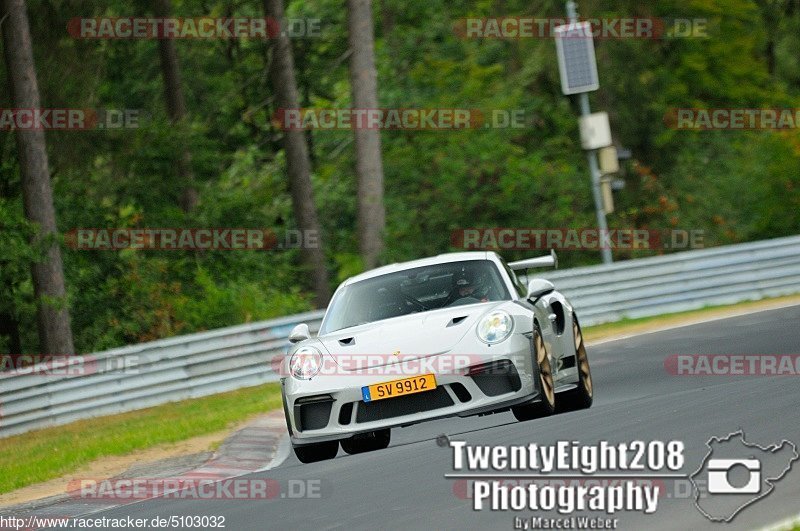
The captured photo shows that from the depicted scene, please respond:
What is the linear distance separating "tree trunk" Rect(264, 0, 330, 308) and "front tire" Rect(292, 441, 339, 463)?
22.9m

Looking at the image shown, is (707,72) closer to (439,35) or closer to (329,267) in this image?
(439,35)

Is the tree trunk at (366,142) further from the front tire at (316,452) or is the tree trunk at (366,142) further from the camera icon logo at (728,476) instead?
the camera icon logo at (728,476)

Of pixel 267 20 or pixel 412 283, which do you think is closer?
pixel 412 283

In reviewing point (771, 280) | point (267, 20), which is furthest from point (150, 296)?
point (771, 280)

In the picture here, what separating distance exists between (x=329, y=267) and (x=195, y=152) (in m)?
8.17

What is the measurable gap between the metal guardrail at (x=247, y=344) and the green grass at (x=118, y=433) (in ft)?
1.00

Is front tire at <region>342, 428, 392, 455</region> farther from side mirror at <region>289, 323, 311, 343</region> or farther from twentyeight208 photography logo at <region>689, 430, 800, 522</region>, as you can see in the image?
twentyeight208 photography logo at <region>689, 430, 800, 522</region>

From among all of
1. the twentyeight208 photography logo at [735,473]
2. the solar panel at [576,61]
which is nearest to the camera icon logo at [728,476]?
the twentyeight208 photography logo at [735,473]

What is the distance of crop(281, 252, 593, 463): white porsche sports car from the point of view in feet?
34.3

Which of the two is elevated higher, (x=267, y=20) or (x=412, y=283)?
(x=267, y=20)

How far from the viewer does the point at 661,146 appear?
3991 cm

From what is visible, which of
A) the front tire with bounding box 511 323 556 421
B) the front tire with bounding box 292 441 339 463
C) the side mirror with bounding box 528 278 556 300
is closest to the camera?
the front tire with bounding box 511 323 556 421

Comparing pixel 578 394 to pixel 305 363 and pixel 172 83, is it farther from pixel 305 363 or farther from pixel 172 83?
pixel 172 83

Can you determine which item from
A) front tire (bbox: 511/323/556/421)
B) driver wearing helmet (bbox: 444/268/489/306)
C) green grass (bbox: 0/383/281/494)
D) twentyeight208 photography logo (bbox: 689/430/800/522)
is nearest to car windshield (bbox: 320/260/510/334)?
driver wearing helmet (bbox: 444/268/489/306)
